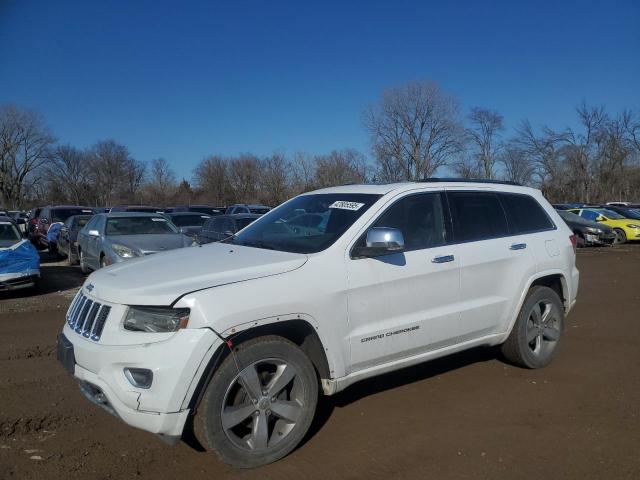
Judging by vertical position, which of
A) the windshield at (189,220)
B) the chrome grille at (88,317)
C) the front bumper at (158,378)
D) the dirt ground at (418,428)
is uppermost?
the windshield at (189,220)

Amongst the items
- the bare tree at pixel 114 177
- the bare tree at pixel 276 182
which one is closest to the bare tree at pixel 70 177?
the bare tree at pixel 114 177

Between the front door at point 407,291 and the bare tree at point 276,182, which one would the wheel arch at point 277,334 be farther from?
the bare tree at point 276,182

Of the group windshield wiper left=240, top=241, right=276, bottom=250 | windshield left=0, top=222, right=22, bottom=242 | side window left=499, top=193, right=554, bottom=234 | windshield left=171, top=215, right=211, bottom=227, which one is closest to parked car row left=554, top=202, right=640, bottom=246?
windshield left=171, top=215, right=211, bottom=227

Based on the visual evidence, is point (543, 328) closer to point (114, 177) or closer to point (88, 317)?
point (88, 317)

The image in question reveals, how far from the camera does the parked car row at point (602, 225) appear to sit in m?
19.7

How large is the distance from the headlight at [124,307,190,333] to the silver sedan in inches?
262

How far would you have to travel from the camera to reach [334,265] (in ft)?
11.8

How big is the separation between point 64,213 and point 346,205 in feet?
60.3

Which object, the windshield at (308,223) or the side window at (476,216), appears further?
the side window at (476,216)

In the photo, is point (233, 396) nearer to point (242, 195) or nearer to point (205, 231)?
point (205, 231)

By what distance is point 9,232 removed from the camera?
32.3ft

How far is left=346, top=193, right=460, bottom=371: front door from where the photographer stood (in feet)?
12.1

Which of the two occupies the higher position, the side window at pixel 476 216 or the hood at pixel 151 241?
the side window at pixel 476 216

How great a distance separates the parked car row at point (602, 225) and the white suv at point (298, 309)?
16681 millimetres
